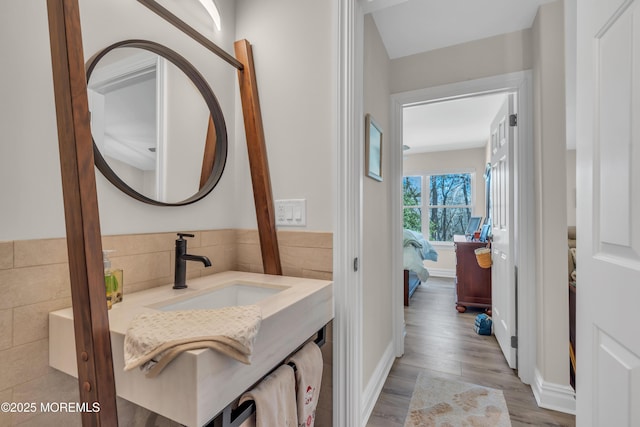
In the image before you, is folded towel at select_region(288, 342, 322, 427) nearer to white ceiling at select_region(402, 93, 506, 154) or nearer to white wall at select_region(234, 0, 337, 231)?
white wall at select_region(234, 0, 337, 231)

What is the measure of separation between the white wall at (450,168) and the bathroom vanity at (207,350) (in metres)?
5.03

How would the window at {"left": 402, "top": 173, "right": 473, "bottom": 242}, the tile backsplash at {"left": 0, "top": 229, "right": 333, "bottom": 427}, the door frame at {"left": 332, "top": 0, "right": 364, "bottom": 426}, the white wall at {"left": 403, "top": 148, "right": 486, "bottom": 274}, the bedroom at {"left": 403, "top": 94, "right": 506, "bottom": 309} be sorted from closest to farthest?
the tile backsplash at {"left": 0, "top": 229, "right": 333, "bottom": 427} → the door frame at {"left": 332, "top": 0, "right": 364, "bottom": 426} → the bedroom at {"left": 403, "top": 94, "right": 506, "bottom": 309} → the white wall at {"left": 403, "top": 148, "right": 486, "bottom": 274} → the window at {"left": 402, "top": 173, "right": 473, "bottom": 242}

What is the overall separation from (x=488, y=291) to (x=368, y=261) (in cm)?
248

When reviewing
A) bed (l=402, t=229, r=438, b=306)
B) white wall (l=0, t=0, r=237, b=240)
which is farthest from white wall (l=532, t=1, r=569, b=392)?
white wall (l=0, t=0, r=237, b=240)

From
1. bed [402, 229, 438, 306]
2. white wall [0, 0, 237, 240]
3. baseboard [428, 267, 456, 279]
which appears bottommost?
baseboard [428, 267, 456, 279]

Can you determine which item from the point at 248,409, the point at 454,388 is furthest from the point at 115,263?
the point at 454,388

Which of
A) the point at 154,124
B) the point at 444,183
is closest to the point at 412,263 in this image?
the point at 444,183

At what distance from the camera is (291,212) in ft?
4.37

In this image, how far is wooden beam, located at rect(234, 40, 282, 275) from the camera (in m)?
1.34

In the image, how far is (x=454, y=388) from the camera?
1957 mm

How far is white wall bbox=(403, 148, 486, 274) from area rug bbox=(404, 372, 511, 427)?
152 inches

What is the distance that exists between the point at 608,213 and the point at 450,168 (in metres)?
5.26

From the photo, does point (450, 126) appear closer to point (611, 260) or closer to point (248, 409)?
point (611, 260)

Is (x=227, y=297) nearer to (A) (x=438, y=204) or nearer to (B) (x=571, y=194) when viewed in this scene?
(B) (x=571, y=194)
